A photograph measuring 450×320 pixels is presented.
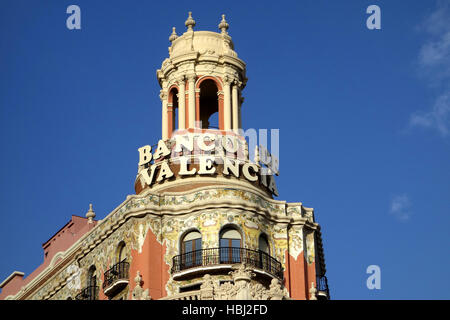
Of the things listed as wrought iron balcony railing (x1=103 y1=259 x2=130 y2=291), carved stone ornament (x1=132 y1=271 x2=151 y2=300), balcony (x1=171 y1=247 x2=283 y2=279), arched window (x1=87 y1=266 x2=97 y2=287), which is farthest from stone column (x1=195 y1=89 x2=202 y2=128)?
carved stone ornament (x1=132 y1=271 x2=151 y2=300)

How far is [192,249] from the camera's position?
63219mm

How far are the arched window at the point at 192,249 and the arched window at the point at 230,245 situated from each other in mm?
1112

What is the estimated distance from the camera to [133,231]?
209ft

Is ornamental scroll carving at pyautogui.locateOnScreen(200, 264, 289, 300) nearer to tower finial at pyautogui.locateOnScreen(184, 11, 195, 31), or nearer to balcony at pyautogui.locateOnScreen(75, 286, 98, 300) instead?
balcony at pyautogui.locateOnScreen(75, 286, 98, 300)

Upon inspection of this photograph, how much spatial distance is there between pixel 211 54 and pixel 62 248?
1444 cm

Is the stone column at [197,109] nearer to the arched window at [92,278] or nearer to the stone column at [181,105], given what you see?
the stone column at [181,105]

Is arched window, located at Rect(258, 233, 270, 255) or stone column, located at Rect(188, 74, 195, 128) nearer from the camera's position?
arched window, located at Rect(258, 233, 270, 255)

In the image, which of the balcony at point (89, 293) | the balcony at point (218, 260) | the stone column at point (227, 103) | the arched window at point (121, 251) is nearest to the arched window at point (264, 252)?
the balcony at point (218, 260)

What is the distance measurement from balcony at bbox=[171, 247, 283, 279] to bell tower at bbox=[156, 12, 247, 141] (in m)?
8.70

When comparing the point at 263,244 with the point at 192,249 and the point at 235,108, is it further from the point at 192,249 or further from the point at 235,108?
the point at 235,108

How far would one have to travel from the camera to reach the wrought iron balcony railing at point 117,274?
63200 millimetres

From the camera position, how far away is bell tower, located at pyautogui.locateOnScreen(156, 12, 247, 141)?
6969 centimetres
